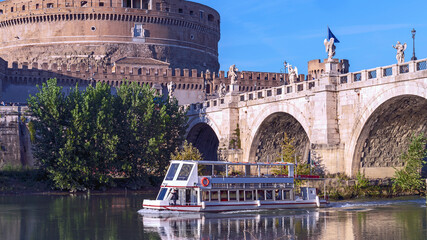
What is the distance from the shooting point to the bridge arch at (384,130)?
119ft

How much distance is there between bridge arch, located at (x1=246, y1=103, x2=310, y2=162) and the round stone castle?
3455cm

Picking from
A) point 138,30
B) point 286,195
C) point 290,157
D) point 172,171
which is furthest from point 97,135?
point 138,30

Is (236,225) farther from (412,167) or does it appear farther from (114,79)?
(114,79)

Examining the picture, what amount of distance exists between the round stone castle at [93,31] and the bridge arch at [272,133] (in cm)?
3455

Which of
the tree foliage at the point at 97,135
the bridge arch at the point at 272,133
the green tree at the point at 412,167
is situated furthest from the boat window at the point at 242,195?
the tree foliage at the point at 97,135

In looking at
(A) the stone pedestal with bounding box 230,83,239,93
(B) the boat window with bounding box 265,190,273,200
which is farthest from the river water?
(A) the stone pedestal with bounding box 230,83,239,93

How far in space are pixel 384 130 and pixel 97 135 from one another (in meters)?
20.6

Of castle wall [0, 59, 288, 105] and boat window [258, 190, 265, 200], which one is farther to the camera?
castle wall [0, 59, 288, 105]

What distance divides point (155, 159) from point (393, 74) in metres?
21.9

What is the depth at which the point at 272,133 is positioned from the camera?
49531 mm

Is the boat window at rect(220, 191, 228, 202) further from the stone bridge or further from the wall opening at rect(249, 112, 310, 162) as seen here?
the wall opening at rect(249, 112, 310, 162)

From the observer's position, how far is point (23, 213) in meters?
34.3

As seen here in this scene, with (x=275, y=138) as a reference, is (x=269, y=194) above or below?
below

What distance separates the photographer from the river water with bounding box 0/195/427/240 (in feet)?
85.5
